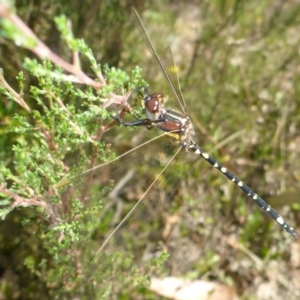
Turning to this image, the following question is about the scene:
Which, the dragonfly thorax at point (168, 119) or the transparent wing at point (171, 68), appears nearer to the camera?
the dragonfly thorax at point (168, 119)

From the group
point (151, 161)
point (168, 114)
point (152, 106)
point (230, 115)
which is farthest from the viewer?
point (230, 115)

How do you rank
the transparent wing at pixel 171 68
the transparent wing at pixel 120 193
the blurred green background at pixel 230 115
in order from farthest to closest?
the blurred green background at pixel 230 115 → the transparent wing at pixel 171 68 → the transparent wing at pixel 120 193

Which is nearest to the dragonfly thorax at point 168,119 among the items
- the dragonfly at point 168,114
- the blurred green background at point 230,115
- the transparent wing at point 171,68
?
the dragonfly at point 168,114

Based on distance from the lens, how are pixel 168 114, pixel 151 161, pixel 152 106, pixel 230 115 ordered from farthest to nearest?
1. pixel 230 115
2. pixel 151 161
3. pixel 168 114
4. pixel 152 106

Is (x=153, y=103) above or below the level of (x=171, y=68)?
below

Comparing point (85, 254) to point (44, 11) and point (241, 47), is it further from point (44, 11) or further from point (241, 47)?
point (241, 47)

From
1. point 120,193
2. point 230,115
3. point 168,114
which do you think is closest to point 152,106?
point 168,114

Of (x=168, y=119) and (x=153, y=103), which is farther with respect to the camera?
(x=168, y=119)

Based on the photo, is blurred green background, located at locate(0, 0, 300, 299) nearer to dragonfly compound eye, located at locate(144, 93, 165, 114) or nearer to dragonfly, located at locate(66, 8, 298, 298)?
dragonfly, located at locate(66, 8, 298, 298)

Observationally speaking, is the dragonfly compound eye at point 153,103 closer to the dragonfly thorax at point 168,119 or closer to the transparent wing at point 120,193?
the dragonfly thorax at point 168,119

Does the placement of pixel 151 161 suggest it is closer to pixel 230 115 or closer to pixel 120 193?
pixel 120 193
